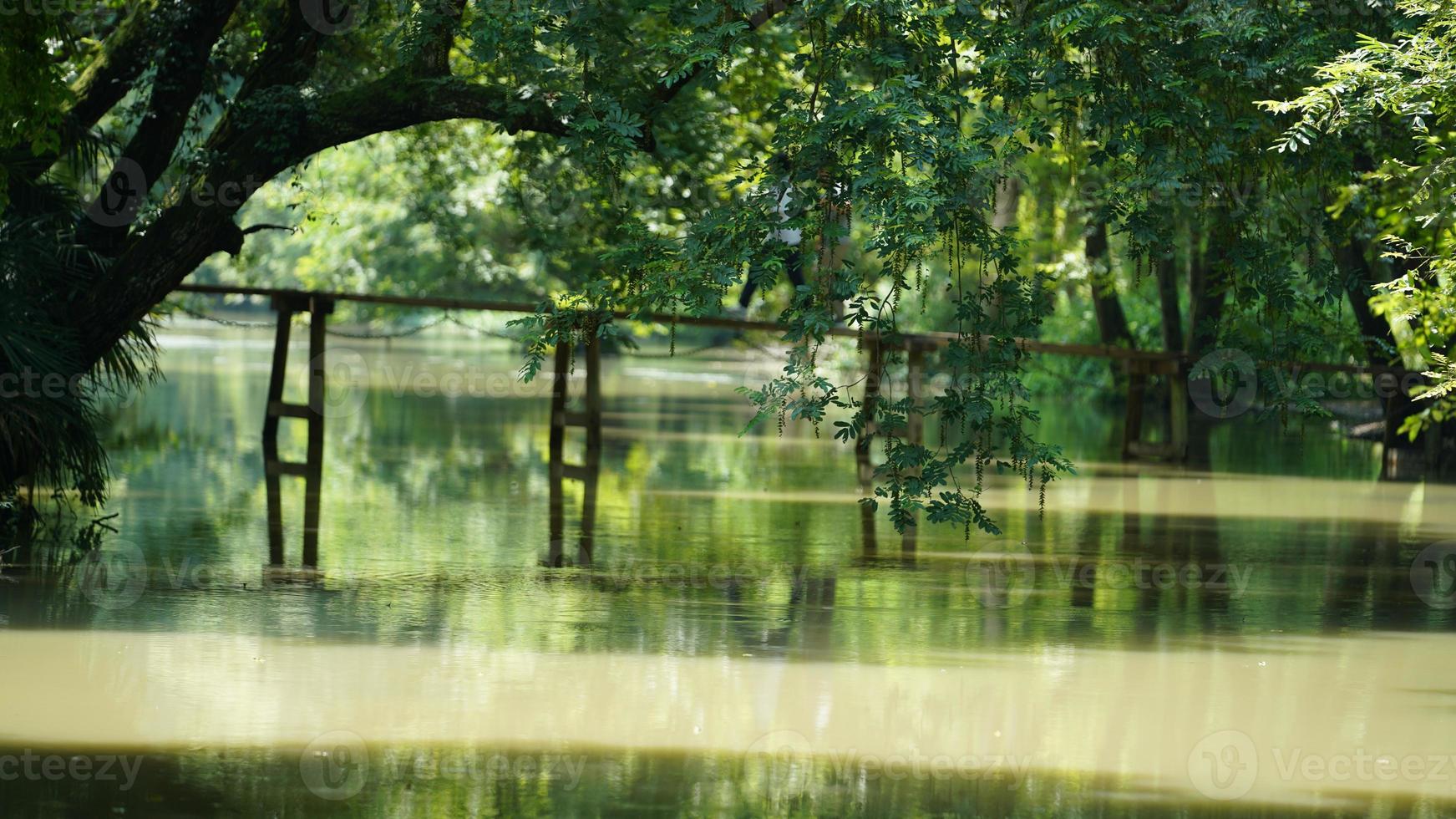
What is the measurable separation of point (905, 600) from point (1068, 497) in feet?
19.9

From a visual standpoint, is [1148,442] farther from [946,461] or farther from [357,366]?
[357,366]

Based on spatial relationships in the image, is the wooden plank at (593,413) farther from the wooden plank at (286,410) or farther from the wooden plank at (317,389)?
the wooden plank at (286,410)

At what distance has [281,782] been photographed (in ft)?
21.3
